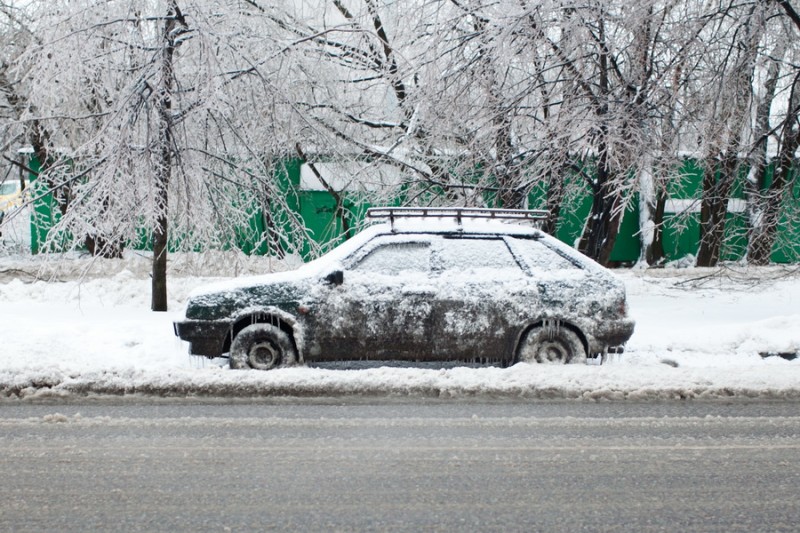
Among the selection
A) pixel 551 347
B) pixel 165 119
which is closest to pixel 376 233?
pixel 551 347

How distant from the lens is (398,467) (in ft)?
16.9

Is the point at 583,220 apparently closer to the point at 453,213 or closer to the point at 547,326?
the point at 453,213

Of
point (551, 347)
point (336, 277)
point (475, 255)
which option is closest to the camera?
point (336, 277)

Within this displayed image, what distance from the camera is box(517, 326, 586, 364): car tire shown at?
28.7 feet

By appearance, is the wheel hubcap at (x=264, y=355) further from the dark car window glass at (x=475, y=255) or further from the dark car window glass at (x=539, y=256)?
the dark car window glass at (x=539, y=256)

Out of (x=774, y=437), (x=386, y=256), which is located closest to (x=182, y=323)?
(x=386, y=256)

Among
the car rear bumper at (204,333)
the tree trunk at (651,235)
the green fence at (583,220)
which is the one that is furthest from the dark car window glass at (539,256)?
the tree trunk at (651,235)

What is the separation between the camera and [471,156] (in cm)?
1403

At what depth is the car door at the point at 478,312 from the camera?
28.6ft

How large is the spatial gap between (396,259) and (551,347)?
1.89 meters

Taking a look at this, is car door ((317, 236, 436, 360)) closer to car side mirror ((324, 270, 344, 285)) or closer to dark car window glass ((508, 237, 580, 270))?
car side mirror ((324, 270, 344, 285))

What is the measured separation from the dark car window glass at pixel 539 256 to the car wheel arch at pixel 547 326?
60 cm

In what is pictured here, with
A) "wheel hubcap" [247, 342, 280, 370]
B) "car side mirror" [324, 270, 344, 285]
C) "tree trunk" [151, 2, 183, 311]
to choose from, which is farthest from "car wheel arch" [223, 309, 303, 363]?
"tree trunk" [151, 2, 183, 311]

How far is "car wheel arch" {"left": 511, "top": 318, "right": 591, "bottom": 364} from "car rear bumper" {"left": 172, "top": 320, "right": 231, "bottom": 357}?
300cm
